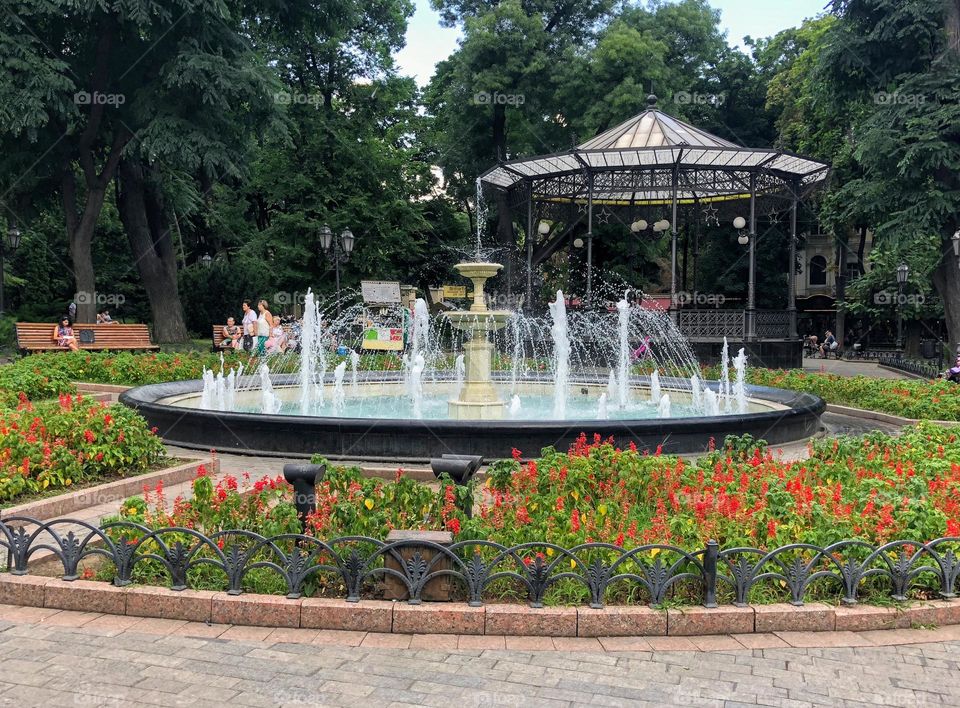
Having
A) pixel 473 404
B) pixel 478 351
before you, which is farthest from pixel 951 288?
pixel 473 404

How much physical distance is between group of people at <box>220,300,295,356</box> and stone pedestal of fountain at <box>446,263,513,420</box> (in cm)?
808

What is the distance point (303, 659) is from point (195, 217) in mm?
36683

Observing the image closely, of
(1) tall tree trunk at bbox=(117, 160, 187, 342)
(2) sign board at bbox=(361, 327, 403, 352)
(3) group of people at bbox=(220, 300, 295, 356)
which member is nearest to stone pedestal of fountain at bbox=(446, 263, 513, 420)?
(3) group of people at bbox=(220, 300, 295, 356)

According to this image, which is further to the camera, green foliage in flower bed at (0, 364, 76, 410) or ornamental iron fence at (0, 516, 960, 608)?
green foliage in flower bed at (0, 364, 76, 410)

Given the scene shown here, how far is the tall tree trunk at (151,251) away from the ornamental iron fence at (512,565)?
21.4m

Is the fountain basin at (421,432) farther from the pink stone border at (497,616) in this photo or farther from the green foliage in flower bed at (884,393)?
the pink stone border at (497,616)

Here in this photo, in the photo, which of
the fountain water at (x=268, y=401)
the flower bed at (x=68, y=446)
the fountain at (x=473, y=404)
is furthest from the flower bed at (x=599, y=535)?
the fountain water at (x=268, y=401)

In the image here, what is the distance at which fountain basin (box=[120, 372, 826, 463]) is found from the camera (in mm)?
8594

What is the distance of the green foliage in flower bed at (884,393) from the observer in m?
11.8

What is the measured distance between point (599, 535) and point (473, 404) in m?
6.31

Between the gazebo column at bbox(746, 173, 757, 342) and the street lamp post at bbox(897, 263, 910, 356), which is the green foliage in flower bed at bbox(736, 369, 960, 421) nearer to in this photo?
the gazebo column at bbox(746, 173, 757, 342)

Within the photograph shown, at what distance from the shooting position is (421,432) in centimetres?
862

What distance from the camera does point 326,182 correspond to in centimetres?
3136

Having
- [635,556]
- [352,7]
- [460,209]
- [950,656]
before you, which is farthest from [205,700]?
[460,209]
